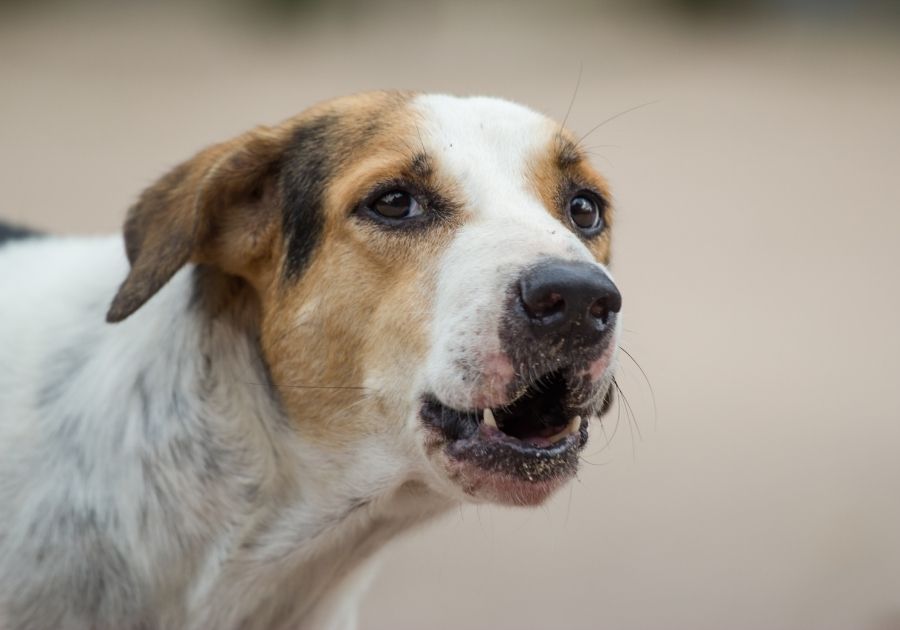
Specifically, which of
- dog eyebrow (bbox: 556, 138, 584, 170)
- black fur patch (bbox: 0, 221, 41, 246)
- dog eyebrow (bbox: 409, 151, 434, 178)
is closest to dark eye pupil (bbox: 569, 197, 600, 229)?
dog eyebrow (bbox: 556, 138, 584, 170)

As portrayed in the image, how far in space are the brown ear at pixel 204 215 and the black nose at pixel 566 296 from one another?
970 mm

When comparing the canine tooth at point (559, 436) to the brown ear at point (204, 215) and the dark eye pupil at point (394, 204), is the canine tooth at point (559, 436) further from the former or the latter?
the brown ear at point (204, 215)

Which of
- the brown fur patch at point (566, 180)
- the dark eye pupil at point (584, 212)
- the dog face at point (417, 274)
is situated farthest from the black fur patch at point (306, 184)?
the dark eye pupil at point (584, 212)

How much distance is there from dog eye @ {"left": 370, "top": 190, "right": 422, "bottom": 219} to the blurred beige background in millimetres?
964

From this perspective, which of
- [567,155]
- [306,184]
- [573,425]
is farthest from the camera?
[567,155]

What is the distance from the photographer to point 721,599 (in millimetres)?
6285

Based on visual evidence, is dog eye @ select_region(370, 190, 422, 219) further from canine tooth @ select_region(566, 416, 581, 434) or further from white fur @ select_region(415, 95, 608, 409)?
canine tooth @ select_region(566, 416, 581, 434)

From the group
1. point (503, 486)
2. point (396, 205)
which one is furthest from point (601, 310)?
point (396, 205)

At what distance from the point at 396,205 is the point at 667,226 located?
8.48m

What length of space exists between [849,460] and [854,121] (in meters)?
7.60

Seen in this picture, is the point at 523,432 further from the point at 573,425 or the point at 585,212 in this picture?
the point at 585,212

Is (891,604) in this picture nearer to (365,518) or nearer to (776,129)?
(365,518)

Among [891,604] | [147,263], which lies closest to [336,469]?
[147,263]

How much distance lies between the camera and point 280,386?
11.5 feet
